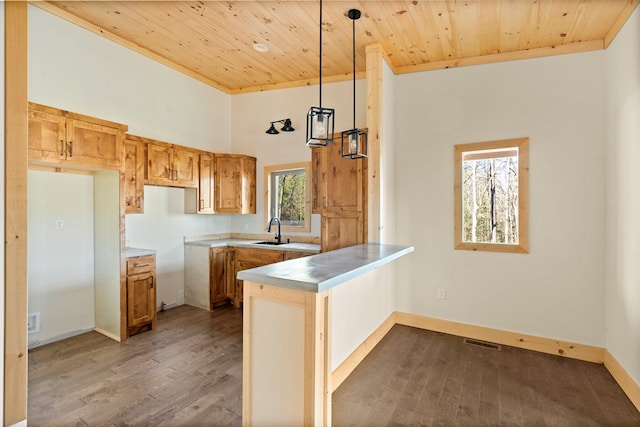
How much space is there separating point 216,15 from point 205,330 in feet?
10.8

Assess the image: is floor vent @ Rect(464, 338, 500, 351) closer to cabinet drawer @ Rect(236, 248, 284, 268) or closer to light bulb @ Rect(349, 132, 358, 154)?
cabinet drawer @ Rect(236, 248, 284, 268)

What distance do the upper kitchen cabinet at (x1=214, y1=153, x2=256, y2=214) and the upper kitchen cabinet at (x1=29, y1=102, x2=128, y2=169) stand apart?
1.48m

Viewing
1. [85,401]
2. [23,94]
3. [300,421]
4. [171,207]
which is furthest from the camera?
[171,207]

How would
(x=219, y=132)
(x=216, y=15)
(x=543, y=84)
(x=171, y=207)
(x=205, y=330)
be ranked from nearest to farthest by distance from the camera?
(x=216, y=15) → (x=543, y=84) → (x=205, y=330) → (x=171, y=207) → (x=219, y=132)

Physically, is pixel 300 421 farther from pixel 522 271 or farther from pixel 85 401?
pixel 522 271

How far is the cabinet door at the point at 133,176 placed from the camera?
3.48m

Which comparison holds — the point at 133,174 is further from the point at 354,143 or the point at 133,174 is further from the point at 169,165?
the point at 354,143

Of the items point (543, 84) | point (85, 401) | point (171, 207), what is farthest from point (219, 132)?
point (543, 84)

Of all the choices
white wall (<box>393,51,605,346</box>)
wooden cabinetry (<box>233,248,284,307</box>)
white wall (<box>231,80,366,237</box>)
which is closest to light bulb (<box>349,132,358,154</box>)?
white wall (<box>393,51,605,346</box>)

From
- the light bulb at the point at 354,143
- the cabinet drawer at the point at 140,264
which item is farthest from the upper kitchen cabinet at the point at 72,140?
the light bulb at the point at 354,143

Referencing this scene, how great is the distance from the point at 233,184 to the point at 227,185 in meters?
0.09

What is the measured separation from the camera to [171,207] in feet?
14.3

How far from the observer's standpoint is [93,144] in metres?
3.05

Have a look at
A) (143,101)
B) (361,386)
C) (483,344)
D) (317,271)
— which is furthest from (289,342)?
(143,101)
